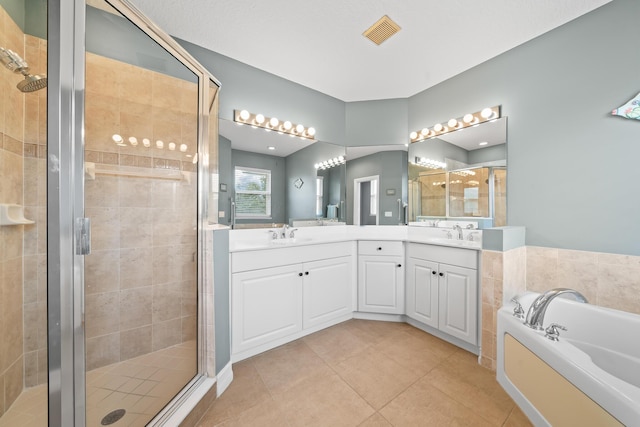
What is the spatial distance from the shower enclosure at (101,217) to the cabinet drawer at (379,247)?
152 cm

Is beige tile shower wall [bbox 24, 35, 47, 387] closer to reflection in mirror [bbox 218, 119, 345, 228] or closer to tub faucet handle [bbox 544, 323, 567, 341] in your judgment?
reflection in mirror [bbox 218, 119, 345, 228]

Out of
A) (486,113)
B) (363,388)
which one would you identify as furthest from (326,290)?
(486,113)

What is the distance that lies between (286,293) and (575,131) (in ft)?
8.17

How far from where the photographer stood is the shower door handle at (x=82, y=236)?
0.84m

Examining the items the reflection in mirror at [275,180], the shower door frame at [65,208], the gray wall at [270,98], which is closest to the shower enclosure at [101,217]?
the shower door frame at [65,208]

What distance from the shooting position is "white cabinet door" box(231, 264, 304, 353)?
1727 millimetres

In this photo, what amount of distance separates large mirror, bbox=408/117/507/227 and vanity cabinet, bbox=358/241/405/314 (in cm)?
55

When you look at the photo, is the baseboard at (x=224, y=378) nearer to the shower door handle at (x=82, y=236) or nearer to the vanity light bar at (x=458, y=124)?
the shower door handle at (x=82, y=236)

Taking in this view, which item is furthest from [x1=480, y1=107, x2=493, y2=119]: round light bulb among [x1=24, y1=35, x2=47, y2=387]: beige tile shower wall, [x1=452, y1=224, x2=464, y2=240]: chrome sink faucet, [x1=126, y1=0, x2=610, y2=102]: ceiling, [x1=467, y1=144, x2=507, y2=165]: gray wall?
[x1=24, y1=35, x2=47, y2=387]: beige tile shower wall

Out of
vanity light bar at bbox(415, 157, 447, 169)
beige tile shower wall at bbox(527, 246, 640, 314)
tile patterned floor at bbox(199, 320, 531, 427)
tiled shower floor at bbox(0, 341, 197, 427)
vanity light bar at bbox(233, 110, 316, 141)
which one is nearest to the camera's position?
tiled shower floor at bbox(0, 341, 197, 427)

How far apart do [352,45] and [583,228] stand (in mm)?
2205

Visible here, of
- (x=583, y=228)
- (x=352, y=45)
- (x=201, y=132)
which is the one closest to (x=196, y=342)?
(x=201, y=132)

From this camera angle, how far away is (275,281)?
1893 mm

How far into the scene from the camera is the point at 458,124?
2311 millimetres
